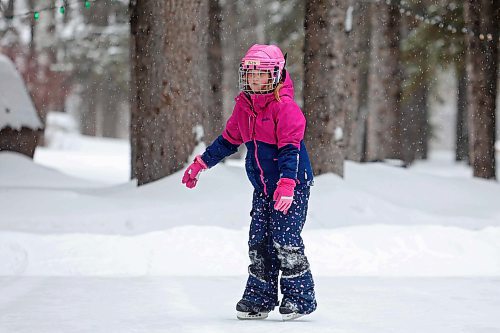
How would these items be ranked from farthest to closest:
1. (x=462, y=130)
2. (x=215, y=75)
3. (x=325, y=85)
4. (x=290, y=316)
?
(x=462, y=130), (x=215, y=75), (x=325, y=85), (x=290, y=316)

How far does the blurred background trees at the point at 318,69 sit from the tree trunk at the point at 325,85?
0.5 inches

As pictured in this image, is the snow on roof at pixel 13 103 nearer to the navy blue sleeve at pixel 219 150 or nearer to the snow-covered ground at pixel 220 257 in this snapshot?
the snow-covered ground at pixel 220 257

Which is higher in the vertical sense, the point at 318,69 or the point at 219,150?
the point at 318,69

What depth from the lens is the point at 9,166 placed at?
12.4 meters

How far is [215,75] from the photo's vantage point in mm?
17359

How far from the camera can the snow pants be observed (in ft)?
18.3

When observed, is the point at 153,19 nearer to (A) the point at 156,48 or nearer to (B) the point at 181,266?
(A) the point at 156,48

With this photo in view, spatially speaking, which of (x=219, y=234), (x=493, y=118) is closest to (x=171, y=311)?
(x=219, y=234)

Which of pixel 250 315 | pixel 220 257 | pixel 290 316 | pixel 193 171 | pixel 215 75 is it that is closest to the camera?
pixel 290 316

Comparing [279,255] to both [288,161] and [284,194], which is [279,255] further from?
[288,161]

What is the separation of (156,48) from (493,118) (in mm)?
6473

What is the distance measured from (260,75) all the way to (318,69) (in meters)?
5.29

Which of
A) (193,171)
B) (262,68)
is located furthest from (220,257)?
(262,68)

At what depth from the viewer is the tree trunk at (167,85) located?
1004cm
